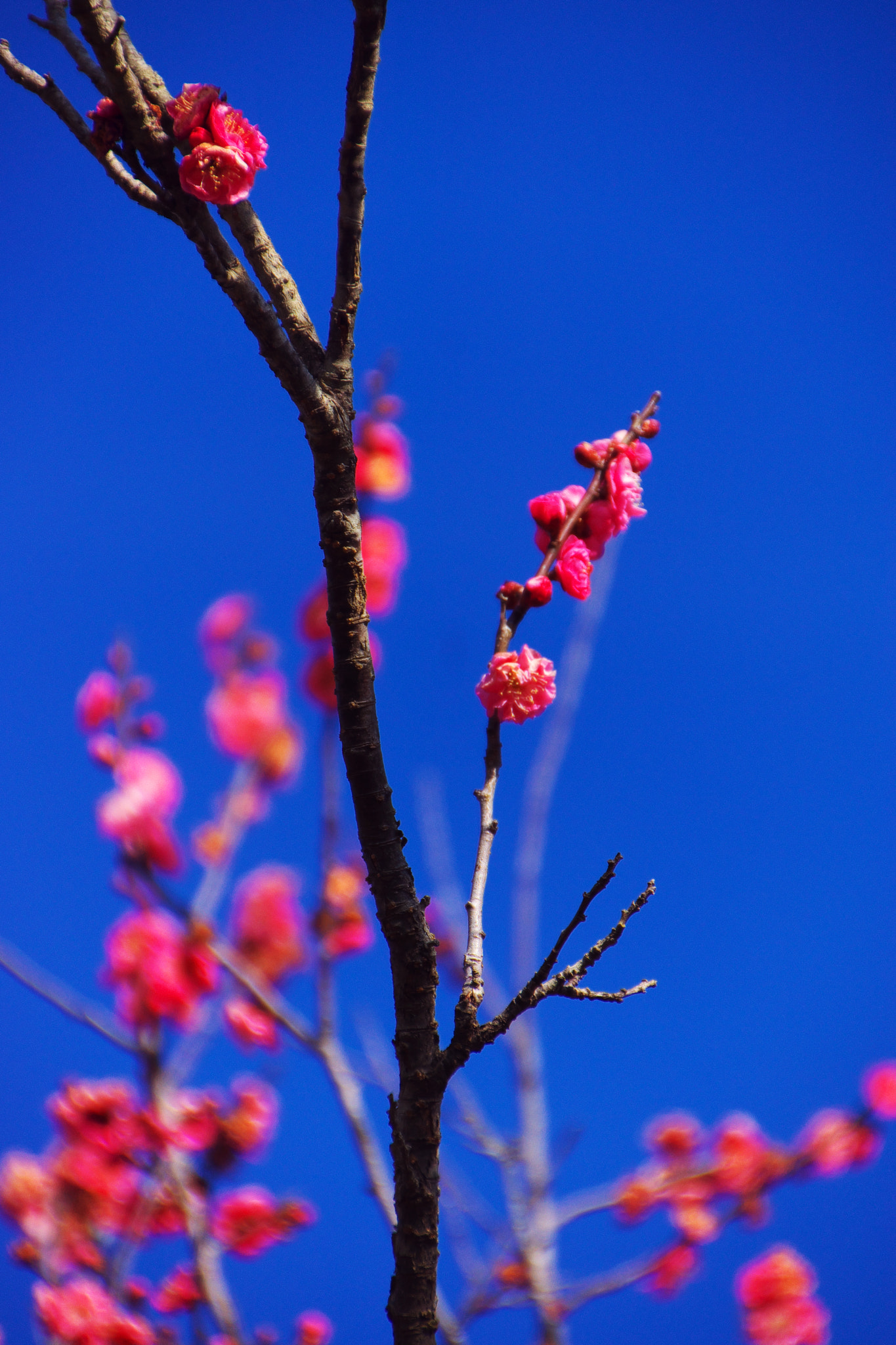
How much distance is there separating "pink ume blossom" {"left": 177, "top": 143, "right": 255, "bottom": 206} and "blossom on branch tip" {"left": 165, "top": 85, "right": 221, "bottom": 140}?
4 centimetres

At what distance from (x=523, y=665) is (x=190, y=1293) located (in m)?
2.63

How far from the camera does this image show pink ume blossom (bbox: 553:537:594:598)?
5.12ft

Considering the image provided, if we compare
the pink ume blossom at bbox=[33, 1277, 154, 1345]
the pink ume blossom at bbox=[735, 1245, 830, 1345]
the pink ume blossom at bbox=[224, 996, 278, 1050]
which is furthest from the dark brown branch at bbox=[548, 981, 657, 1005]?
the pink ume blossom at bbox=[735, 1245, 830, 1345]

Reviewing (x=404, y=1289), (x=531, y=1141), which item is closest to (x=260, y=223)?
(x=404, y=1289)

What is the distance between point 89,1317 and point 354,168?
4.39m

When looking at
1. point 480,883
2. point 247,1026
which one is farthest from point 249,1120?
point 480,883

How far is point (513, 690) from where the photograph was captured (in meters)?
1.44

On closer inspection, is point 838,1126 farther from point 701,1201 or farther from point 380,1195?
point 380,1195

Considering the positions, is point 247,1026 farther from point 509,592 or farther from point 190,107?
point 190,107

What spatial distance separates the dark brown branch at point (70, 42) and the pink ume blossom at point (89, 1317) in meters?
4.04

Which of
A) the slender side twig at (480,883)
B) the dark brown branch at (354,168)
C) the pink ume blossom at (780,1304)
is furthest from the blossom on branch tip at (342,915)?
the pink ume blossom at (780,1304)

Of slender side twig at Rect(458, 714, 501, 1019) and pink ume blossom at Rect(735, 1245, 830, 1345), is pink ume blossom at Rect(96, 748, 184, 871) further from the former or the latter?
→ pink ume blossom at Rect(735, 1245, 830, 1345)

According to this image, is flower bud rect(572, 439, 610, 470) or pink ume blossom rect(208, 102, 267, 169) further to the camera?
flower bud rect(572, 439, 610, 470)

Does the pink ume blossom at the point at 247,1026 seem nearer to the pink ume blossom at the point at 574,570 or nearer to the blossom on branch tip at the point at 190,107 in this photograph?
the pink ume blossom at the point at 574,570
